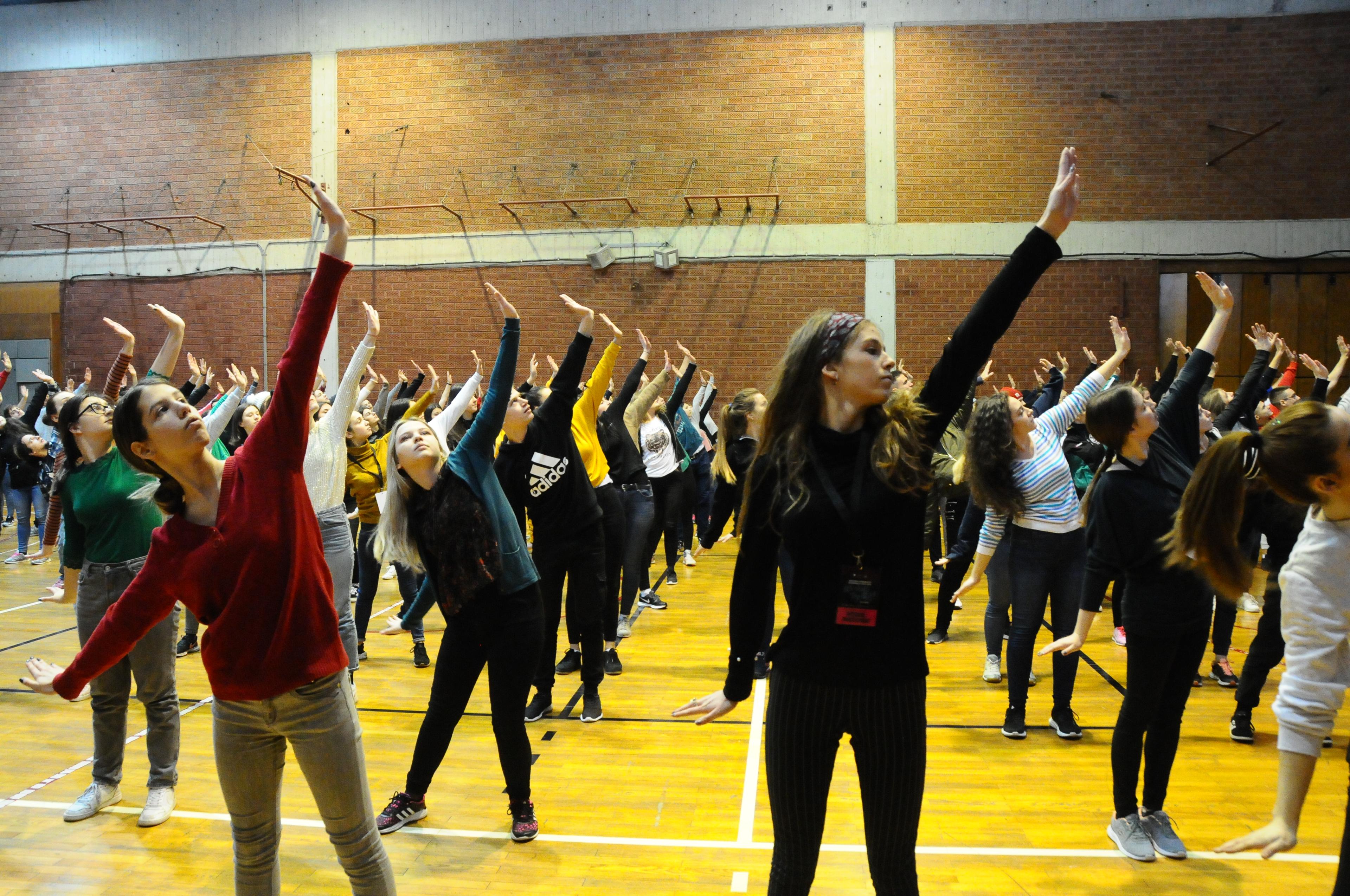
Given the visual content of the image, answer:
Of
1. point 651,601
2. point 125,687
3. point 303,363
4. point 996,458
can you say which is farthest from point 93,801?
point 651,601

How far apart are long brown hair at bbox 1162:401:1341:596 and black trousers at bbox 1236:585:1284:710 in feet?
7.35

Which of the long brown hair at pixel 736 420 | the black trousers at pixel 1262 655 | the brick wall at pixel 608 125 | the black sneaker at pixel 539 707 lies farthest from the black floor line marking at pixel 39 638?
the brick wall at pixel 608 125

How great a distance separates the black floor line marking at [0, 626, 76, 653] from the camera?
6258 millimetres

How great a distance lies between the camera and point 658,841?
11.1 ft

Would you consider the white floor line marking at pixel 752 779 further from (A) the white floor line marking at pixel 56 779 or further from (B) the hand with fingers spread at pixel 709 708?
(A) the white floor line marking at pixel 56 779

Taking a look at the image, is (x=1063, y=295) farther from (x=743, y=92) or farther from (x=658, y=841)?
(x=658, y=841)

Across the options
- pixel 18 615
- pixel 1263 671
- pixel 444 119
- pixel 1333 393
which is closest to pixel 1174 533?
pixel 1263 671

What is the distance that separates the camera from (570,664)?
18.4 ft

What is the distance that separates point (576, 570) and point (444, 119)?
1042 cm

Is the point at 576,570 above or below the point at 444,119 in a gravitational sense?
below

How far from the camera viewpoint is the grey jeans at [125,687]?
11.6ft

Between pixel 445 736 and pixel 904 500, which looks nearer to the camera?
pixel 904 500

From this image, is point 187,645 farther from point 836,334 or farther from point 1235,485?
point 1235,485

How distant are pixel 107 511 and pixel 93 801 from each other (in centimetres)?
118
